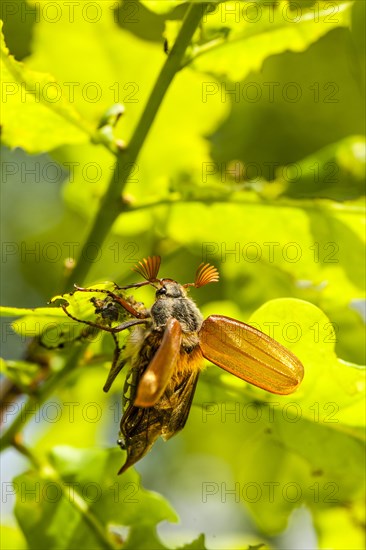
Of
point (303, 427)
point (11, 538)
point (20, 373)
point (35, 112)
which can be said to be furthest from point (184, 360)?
point (11, 538)

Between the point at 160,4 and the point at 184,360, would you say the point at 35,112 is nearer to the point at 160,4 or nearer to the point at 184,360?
the point at 160,4

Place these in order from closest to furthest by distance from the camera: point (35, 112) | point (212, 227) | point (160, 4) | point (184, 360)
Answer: point (184, 360) → point (160, 4) → point (35, 112) → point (212, 227)

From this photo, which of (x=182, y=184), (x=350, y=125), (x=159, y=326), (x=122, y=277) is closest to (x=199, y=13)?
(x=182, y=184)

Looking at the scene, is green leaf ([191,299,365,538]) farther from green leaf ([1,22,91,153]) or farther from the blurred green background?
green leaf ([1,22,91,153])

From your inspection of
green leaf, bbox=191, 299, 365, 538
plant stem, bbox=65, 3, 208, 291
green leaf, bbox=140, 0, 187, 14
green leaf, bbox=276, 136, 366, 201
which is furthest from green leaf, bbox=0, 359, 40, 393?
green leaf, bbox=140, 0, 187, 14

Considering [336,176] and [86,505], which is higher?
[336,176]

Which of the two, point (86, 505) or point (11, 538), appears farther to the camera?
point (11, 538)

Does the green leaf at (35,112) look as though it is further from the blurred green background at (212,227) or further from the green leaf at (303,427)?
the green leaf at (303,427)
